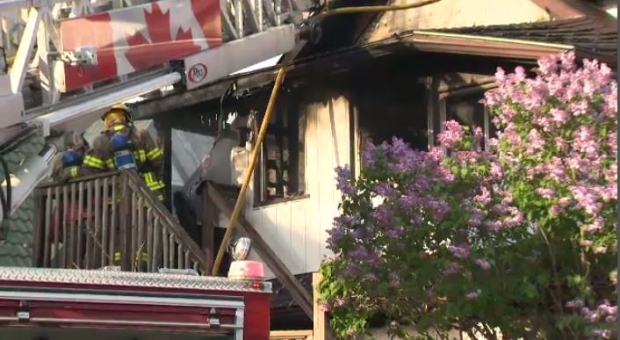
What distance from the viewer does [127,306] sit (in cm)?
715

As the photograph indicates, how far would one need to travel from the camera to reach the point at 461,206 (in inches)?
317

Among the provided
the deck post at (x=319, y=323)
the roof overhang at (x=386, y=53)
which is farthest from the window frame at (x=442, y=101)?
the deck post at (x=319, y=323)

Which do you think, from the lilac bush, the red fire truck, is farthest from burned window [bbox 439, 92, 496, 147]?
the red fire truck

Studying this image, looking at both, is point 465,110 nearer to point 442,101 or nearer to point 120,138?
point 442,101

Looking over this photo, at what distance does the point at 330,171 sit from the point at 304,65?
3.20ft

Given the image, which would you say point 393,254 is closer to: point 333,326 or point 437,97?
point 333,326

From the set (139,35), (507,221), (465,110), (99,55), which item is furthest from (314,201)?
(507,221)

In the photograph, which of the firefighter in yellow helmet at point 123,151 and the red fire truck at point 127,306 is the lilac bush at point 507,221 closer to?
the red fire truck at point 127,306

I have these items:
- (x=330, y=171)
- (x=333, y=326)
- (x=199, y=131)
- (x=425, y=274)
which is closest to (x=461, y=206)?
(x=425, y=274)

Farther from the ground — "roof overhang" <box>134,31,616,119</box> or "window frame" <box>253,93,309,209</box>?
"roof overhang" <box>134,31,616,119</box>

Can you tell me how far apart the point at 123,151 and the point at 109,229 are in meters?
0.74

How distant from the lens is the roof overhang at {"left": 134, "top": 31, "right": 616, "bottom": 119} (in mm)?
9766

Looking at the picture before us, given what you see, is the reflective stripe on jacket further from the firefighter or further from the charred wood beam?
the charred wood beam

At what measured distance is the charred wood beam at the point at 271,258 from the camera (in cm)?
1088
